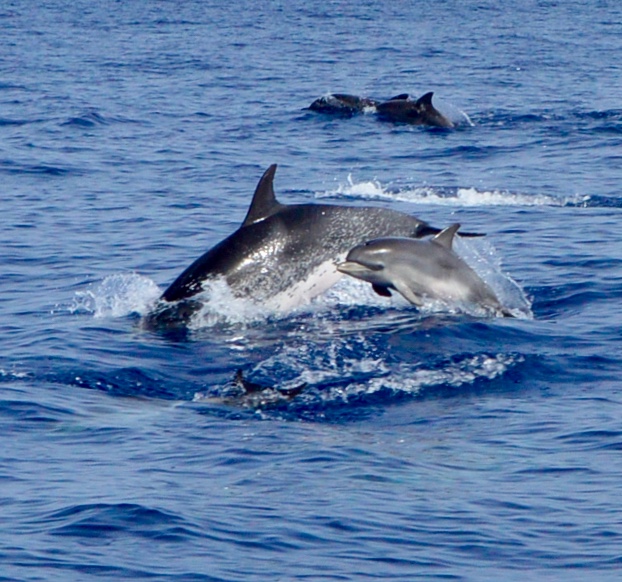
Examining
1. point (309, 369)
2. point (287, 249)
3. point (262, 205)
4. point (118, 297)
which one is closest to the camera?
point (309, 369)

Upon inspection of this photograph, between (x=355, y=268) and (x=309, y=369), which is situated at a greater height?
(x=355, y=268)

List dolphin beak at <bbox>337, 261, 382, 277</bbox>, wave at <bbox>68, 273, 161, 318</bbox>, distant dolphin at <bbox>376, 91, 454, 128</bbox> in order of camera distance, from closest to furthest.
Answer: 1. dolphin beak at <bbox>337, 261, 382, 277</bbox>
2. wave at <bbox>68, 273, 161, 318</bbox>
3. distant dolphin at <bbox>376, 91, 454, 128</bbox>

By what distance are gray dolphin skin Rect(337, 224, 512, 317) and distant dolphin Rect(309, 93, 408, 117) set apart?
21.1 metres

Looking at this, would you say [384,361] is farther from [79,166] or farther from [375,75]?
[375,75]

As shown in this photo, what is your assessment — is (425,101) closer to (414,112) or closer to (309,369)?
(414,112)

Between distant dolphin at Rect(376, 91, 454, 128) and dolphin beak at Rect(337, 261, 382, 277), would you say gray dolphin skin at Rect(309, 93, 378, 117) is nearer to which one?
distant dolphin at Rect(376, 91, 454, 128)

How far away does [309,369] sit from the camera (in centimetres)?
1485

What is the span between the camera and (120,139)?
33.3 meters

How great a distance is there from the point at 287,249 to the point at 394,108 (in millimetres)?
19330

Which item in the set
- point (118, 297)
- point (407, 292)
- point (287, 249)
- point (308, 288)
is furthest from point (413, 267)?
point (118, 297)

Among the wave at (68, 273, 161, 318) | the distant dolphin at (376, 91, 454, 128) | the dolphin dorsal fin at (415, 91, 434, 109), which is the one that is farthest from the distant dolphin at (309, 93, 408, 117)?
the wave at (68, 273, 161, 318)

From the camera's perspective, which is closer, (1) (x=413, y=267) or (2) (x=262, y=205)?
(1) (x=413, y=267)

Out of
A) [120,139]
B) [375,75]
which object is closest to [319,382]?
[120,139]

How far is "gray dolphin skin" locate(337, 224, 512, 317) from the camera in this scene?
16.2 m
